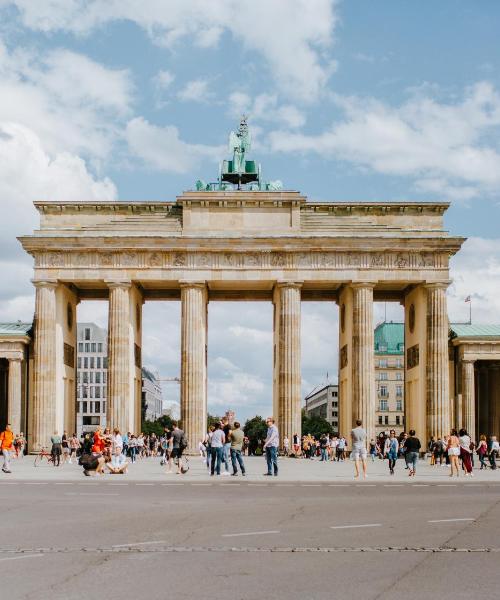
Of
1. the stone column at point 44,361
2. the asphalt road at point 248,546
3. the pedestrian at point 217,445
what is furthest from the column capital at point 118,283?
the asphalt road at point 248,546

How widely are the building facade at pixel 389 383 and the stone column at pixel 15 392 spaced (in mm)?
89235

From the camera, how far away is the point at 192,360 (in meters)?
71.6

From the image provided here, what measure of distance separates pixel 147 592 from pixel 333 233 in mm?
60158

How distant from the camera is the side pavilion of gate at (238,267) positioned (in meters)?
70.8

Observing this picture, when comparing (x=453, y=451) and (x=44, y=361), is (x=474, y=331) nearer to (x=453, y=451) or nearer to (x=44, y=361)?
(x=44, y=361)

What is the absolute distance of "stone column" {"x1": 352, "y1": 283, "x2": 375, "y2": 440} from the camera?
70.7 metres

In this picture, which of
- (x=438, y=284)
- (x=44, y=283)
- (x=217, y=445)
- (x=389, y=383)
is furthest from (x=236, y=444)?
(x=389, y=383)

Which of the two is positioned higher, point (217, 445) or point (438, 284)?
point (438, 284)

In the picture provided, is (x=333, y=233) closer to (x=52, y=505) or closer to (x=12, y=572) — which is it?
(x=52, y=505)

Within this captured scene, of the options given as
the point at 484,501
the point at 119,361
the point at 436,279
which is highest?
the point at 436,279

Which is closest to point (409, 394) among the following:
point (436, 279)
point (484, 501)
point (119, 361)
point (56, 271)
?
point (436, 279)

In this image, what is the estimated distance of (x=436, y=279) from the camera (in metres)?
71.1

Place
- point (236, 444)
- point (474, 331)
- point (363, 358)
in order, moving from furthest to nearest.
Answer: point (474, 331), point (363, 358), point (236, 444)

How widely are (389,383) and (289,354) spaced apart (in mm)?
98584
